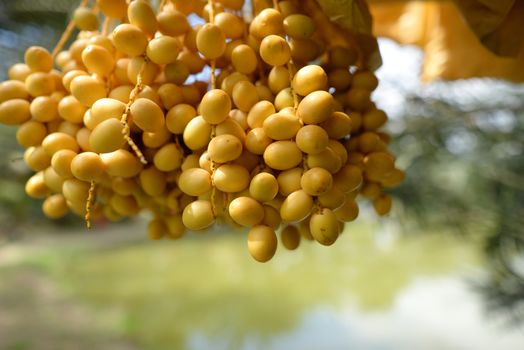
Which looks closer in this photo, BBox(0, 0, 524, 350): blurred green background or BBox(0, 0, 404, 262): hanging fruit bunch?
BBox(0, 0, 404, 262): hanging fruit bunch

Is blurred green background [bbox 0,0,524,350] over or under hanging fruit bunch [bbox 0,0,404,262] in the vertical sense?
under

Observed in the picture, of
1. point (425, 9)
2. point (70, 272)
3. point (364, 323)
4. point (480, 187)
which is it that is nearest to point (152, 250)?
point (70, 272)

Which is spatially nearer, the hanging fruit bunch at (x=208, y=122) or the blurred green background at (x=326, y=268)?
the hanging fruit bunch at (x=208, y=122)

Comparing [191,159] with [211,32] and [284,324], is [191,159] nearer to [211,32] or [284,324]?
[211,32]

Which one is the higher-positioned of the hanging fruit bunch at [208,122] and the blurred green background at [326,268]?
the hanging fruit bunch at [208,122]
